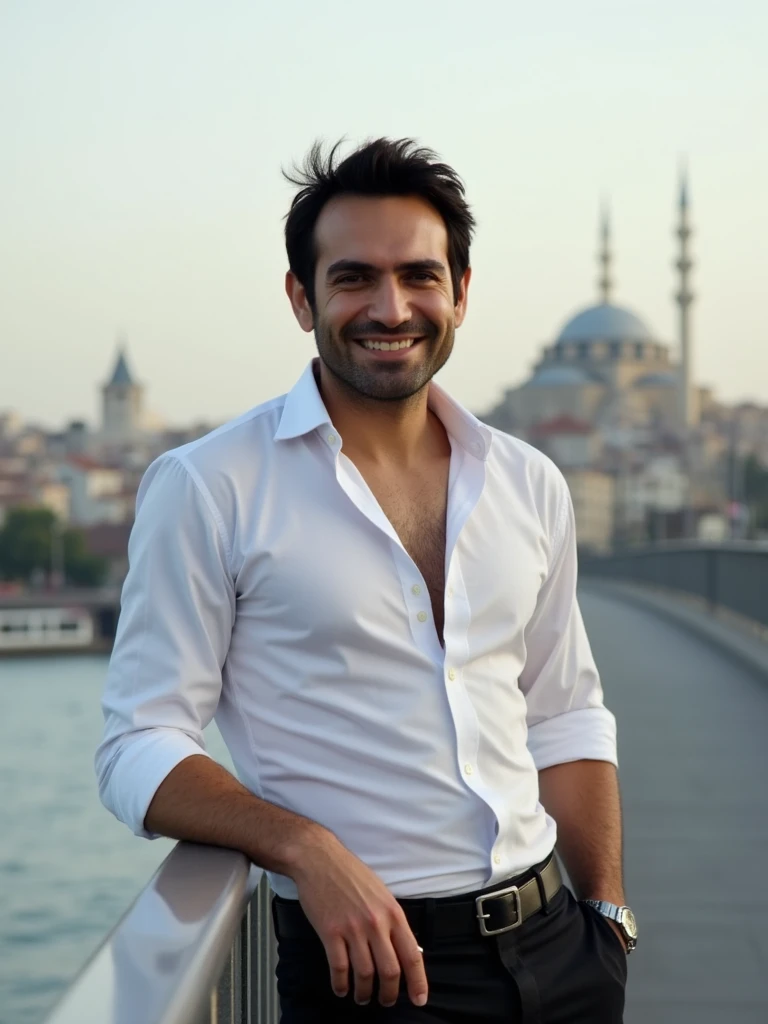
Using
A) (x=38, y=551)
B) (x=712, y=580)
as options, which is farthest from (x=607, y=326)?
(x=712, y=580)

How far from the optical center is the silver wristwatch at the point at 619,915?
1.92 m

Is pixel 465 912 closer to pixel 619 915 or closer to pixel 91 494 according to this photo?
pixel 619 915

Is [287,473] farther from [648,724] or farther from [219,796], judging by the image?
[648,724]

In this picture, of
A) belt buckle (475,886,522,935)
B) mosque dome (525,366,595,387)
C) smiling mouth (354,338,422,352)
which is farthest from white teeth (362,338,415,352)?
mosque dome (525,366,595,387)

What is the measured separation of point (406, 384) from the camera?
73.6 inches

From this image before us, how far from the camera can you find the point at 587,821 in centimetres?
204

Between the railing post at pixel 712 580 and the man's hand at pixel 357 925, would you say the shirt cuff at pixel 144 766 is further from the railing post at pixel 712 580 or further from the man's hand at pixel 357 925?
the railing post at pixel 712 580

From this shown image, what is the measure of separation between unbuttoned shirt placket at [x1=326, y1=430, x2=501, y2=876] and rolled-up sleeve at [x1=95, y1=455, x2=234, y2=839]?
0.16 metres

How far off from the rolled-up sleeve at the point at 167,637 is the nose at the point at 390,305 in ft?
0.94

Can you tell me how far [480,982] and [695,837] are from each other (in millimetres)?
2839

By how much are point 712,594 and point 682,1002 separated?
27.0ft

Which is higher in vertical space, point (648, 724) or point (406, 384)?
point (406, 384)

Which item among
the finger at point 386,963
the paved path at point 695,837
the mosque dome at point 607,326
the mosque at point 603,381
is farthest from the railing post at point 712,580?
the mosque dome at point 607,326

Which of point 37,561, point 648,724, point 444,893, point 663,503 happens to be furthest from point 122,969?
point 663,503
